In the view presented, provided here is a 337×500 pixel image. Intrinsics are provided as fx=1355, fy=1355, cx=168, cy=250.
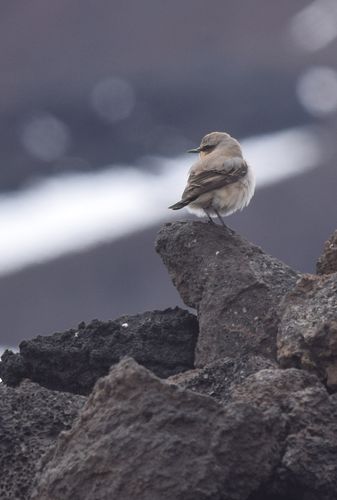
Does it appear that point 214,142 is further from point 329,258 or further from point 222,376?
point 222,376

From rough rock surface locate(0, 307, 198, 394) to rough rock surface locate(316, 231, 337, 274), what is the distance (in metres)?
0.82

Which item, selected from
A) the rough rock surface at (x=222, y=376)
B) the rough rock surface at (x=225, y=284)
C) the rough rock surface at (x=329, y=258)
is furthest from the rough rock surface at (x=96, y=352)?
the rough rock surface at (x=222, y=376)

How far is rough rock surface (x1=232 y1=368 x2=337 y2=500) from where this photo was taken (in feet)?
17.0

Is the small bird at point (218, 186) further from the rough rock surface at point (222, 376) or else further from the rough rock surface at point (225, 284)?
the rough rock surface at point (222, 376)

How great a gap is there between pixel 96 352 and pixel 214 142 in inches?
117

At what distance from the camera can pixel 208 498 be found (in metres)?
4.91

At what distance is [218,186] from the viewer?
363 inches

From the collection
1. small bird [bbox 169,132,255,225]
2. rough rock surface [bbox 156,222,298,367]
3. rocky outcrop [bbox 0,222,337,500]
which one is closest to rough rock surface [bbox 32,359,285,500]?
rocky outcrop [bbox 0,222,337,500]

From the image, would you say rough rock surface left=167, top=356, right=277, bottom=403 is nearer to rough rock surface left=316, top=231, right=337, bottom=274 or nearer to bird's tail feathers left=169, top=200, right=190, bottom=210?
rough rock surface left=316, top=231, right=337, bottom=274

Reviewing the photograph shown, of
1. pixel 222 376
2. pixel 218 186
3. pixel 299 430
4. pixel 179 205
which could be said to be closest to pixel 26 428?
pixel 222 376

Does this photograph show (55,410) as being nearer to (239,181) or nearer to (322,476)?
(322,476)

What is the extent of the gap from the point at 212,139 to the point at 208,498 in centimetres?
518

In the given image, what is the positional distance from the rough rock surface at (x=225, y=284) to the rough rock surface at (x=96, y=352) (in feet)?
0.61

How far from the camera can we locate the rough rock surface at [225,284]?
7.17 m
